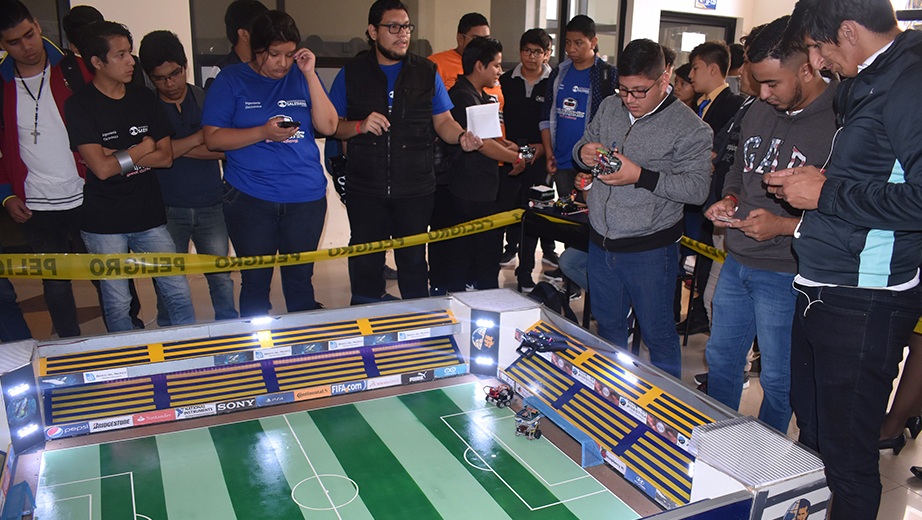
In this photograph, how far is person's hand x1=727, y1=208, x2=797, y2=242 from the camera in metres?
2.10

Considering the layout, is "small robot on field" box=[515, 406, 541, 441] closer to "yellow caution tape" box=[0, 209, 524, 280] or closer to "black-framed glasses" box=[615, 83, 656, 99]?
"black-framed glasses" box=[615, 83, 656, 99]

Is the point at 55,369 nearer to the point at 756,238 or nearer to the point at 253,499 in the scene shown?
the point at 253,499

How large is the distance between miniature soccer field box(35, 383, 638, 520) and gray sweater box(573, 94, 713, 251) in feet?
2.98

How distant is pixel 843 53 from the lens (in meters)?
1.67

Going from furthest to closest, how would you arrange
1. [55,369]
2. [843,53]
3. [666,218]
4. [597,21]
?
[597,21]
[666,218]
[55,369]
[843,53]

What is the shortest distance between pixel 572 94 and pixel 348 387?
9.59 ft

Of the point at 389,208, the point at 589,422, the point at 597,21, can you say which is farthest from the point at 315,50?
the point at 589,422

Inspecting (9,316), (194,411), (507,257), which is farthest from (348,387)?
(507,257)

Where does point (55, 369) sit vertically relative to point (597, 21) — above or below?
below

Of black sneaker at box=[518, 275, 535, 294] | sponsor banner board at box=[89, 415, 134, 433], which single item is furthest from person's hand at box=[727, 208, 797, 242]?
black sneaker at box=[518, 275, 535, 294]

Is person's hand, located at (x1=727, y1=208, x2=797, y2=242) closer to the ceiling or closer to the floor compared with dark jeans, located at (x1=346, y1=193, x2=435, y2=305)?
closer to the ceiling

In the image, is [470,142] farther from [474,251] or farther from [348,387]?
[348,387]

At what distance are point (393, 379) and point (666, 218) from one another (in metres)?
1.33

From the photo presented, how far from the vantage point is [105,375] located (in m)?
2.34
